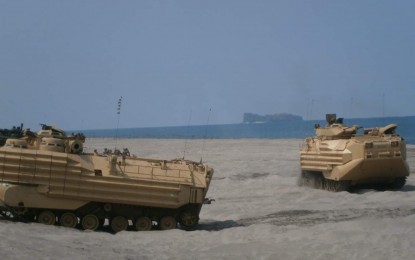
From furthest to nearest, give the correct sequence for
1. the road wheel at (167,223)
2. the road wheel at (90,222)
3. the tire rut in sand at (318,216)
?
the tire rut in sand at (318,216)
the road wheel at (167,223)
the road wheel at (90,222)

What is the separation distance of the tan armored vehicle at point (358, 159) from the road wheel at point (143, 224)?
428 inches

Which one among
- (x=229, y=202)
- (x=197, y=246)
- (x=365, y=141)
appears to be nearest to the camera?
(x=197, y=246)

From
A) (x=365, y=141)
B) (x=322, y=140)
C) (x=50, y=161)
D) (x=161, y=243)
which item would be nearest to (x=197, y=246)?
(x=161, y=243)

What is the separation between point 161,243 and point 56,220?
3630 millimetres

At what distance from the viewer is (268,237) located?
1400 cm

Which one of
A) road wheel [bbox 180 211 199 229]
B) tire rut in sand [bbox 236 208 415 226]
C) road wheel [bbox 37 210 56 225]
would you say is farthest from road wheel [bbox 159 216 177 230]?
road wheel [bbox 37 210 56 225]

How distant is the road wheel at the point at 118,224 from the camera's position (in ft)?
50.7

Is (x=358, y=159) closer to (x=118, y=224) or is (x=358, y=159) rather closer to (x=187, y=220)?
(x=187, y=220)

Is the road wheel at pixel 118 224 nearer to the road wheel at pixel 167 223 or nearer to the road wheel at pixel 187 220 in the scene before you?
the road wheel at pixel 167 223

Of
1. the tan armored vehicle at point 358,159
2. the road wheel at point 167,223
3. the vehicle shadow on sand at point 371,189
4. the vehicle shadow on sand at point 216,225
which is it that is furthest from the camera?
the vehicle shadow on sand at point 371,189

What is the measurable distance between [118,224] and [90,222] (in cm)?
74

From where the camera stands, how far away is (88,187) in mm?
15172

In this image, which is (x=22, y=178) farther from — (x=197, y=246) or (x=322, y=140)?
(x=322, y=140)

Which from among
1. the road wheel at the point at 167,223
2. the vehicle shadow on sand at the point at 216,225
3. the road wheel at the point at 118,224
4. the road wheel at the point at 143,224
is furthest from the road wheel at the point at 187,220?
the road wheel at the point at 118,224
